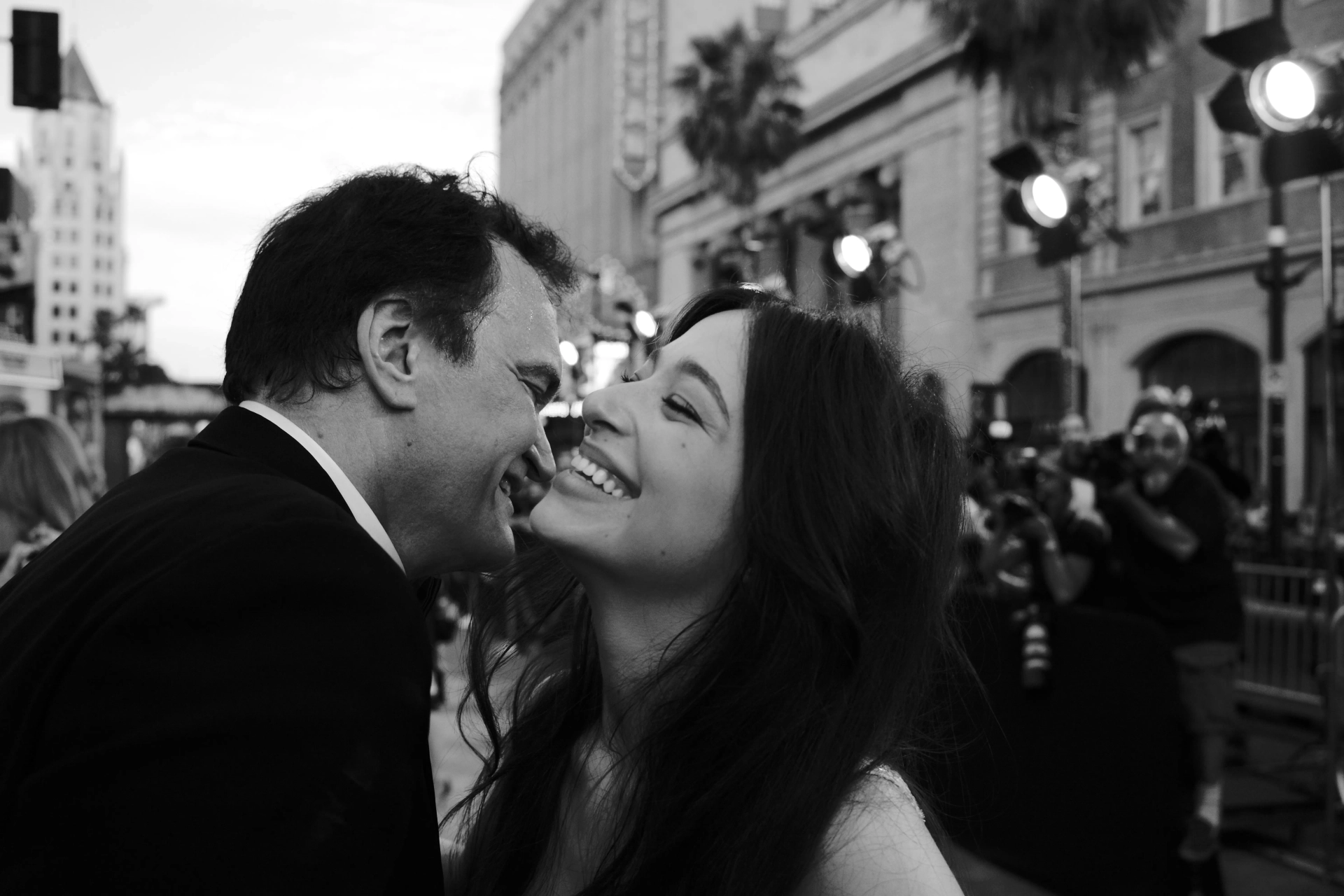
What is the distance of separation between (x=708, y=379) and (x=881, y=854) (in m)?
0.77

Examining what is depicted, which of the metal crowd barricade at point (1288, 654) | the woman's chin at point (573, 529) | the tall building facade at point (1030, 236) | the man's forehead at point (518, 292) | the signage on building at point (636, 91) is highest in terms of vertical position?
the signage on building at point (636, 91)

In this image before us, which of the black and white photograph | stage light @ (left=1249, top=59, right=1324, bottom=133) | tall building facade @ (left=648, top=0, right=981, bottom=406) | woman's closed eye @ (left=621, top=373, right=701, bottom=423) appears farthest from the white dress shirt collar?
tall building facade @ (left=648, top=0, right=981, bottom=406)

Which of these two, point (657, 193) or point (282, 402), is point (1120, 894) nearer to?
point (282, 402)

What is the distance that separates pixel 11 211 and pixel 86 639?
30.2ft

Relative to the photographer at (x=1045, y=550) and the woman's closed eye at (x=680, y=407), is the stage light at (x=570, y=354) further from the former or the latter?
the woman's closed eye at (x=680, y=407)

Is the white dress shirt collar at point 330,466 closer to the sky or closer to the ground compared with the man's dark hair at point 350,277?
closer to the ground

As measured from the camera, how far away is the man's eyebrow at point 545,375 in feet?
7.02

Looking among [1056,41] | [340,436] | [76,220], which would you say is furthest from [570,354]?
[76,220]

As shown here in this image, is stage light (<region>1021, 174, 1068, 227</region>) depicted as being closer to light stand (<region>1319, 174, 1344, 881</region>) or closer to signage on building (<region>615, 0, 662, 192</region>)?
light stand (<region>1319, 174, 1344, 881</region>)

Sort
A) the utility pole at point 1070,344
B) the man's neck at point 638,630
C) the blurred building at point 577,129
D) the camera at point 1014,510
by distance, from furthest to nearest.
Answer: the blurred building at point 577,129 → the utility pole at point 1070,344 → the camera at point 1014,510 → the man's neck at point 638,630

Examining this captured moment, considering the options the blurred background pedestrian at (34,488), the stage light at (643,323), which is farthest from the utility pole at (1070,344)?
the blurred background pedestrian at (34,488)

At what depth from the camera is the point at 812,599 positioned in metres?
1.95

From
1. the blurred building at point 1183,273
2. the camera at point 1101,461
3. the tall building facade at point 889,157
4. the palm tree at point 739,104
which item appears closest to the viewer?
the camera at point 1101,461

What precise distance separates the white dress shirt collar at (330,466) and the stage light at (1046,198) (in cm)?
812
